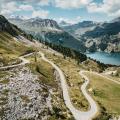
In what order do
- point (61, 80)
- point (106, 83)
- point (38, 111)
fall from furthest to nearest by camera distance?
point (106, 83), point (61, 80), point (38, 111)

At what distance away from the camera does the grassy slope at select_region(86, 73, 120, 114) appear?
10168 cm

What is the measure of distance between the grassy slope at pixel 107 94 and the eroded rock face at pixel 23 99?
76.6 ft

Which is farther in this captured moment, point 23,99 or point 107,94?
point 107,94

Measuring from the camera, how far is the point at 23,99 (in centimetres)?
8088

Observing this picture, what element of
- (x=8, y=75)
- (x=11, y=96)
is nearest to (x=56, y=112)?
Result: (x=11, y=96)

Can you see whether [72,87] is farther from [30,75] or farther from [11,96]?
[11,96]

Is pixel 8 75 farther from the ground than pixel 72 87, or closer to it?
farther from the ground

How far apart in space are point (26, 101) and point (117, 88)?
68674 millimetres

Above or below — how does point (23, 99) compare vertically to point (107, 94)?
above

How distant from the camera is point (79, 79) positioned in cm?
14850

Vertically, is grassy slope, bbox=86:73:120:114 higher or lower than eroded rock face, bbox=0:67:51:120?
lower

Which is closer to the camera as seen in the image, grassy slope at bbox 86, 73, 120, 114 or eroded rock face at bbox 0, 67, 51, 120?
eroded rock face at bbox 0, 67, 51, 120

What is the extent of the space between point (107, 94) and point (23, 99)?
53.0m

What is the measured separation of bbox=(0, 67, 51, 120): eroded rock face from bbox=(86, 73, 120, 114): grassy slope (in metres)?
23.4
